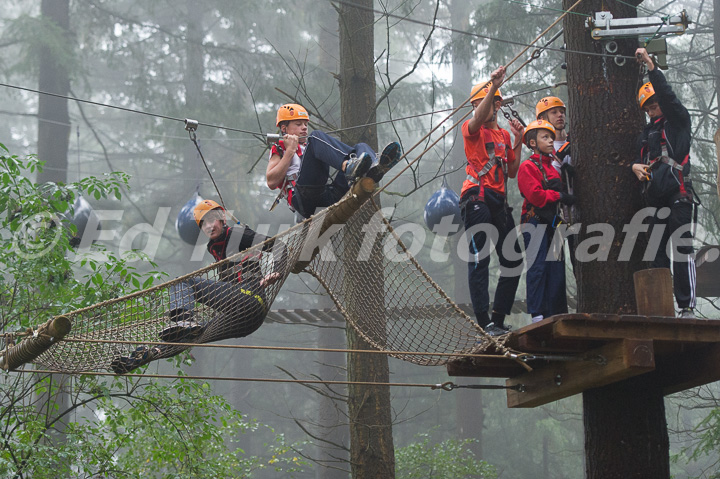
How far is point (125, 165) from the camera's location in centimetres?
1942

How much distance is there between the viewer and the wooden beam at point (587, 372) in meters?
3.15

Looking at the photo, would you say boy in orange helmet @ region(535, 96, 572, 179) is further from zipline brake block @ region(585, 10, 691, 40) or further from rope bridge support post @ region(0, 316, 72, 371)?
rope bridge support post @ region(0, 316, 72, 371)

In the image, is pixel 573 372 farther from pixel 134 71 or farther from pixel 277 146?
pixel 134 71

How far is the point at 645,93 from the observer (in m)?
3.99

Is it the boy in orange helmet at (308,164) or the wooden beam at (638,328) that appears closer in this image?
the wooden beam at (638,328)

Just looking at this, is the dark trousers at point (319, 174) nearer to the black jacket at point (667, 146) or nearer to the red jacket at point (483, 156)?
the red jacket at point (483, 156)

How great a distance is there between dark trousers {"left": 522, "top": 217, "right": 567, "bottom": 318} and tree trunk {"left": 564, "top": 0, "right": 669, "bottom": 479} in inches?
3.9

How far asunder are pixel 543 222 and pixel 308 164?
1.20 metres

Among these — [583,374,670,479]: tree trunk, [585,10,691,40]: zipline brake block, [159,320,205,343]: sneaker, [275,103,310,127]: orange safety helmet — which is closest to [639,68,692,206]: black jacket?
[585,10,691,40]: zipline brake block

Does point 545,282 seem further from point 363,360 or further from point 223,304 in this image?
point 363,360

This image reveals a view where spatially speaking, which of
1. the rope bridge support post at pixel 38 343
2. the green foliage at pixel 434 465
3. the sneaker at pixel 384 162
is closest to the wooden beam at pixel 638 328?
the sneaker at pixel 384 162

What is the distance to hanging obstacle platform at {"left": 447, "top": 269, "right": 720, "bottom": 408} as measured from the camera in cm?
315

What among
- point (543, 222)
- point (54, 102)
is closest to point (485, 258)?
point (543, 222)

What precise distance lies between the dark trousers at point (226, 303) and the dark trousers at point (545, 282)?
50.9 inches
